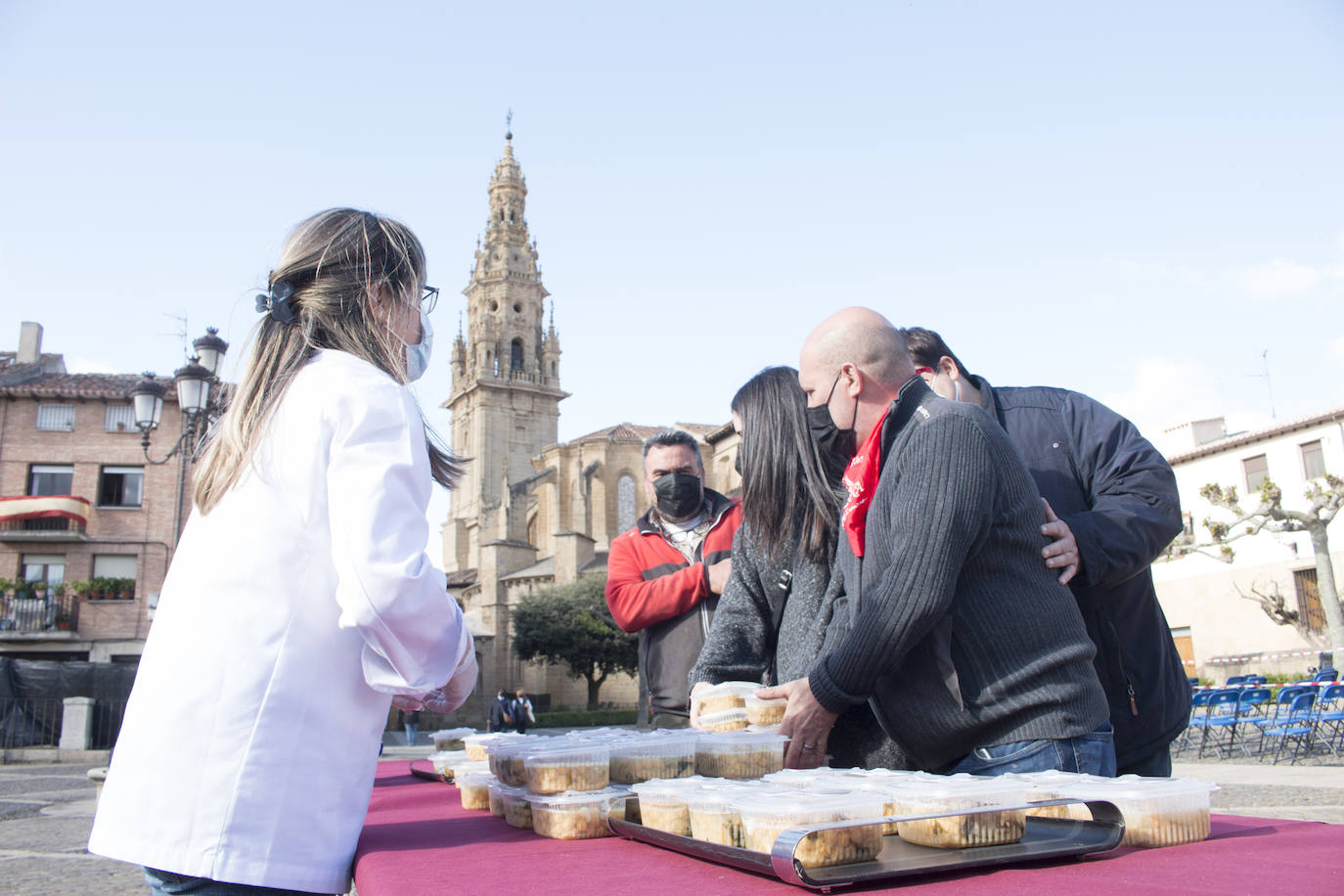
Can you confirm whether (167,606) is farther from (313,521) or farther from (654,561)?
(654,561)

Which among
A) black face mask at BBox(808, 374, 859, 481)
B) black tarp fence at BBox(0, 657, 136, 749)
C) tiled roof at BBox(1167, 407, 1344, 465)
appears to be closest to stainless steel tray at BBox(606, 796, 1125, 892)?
black face mask at BBox(808, 374, 859, 481)

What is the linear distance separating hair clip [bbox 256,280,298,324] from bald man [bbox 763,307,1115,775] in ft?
4.47

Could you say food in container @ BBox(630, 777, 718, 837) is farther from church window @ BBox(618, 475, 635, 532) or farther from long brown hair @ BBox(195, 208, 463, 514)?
church window @ BBox(618, 475, 635, 532)

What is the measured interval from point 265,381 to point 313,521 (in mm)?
352

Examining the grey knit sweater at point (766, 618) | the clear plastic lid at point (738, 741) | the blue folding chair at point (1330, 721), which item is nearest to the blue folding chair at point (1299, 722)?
the blue folding chair at point (1330, 721)

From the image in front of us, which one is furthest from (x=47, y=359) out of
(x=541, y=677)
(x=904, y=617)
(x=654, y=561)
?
(x=904, y=617)

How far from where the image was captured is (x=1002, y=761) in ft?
6.56

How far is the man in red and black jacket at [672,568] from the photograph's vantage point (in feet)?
13.3

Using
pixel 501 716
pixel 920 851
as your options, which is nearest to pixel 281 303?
pixel 920 851

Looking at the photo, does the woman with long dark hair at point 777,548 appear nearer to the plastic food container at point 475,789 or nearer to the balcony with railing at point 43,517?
the plastic food container at point 475,789

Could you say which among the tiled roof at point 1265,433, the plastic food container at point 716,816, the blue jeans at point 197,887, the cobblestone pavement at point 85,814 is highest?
the tiled roof at point 1265,433

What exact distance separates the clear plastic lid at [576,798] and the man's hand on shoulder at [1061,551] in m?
1.10

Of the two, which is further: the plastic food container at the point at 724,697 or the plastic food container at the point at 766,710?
the plastic food container at the point at 724,697

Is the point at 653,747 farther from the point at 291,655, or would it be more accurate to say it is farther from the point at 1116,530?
the point at 1116,530
